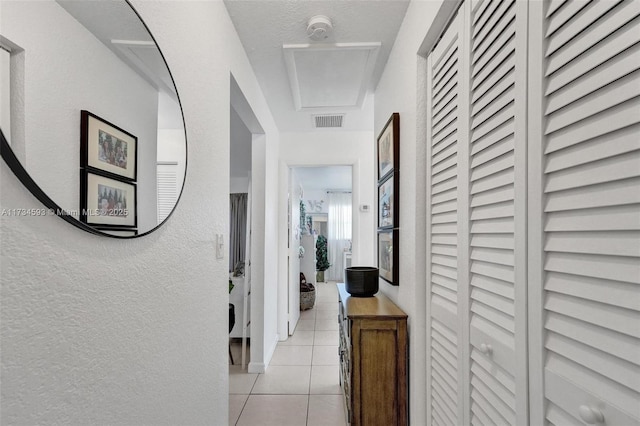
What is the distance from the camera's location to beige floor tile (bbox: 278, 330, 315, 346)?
3.77 meters

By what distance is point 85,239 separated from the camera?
741mm

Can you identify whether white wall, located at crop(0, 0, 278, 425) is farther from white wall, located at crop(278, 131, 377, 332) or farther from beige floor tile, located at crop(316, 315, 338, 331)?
beige floor tile, located at crop(316, 315, 338, 331)

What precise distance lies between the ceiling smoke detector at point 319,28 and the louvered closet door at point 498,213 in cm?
96

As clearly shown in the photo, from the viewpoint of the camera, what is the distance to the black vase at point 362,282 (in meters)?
2.15

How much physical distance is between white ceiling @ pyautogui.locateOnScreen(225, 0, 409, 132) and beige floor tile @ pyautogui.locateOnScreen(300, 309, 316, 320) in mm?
3257

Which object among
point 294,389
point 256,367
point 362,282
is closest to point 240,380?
point 256,367

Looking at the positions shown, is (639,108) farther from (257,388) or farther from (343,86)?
(257,388)

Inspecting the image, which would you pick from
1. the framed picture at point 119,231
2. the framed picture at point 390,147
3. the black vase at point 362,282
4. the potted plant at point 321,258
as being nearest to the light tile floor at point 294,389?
the black vase at point 362,282

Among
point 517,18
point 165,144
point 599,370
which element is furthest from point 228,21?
point 599,370

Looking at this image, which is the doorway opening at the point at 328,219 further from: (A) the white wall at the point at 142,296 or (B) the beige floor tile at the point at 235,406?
(A) the white wall at the point at 142,296

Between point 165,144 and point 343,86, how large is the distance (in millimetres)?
1938

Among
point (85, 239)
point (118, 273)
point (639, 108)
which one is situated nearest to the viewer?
point (639, 108)

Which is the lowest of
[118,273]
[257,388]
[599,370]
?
[257,388]

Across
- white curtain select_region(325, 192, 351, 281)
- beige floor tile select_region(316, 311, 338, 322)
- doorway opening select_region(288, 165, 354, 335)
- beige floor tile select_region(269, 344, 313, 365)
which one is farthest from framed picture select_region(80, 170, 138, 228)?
white curtain select_region(325, 192, 351, 281)
